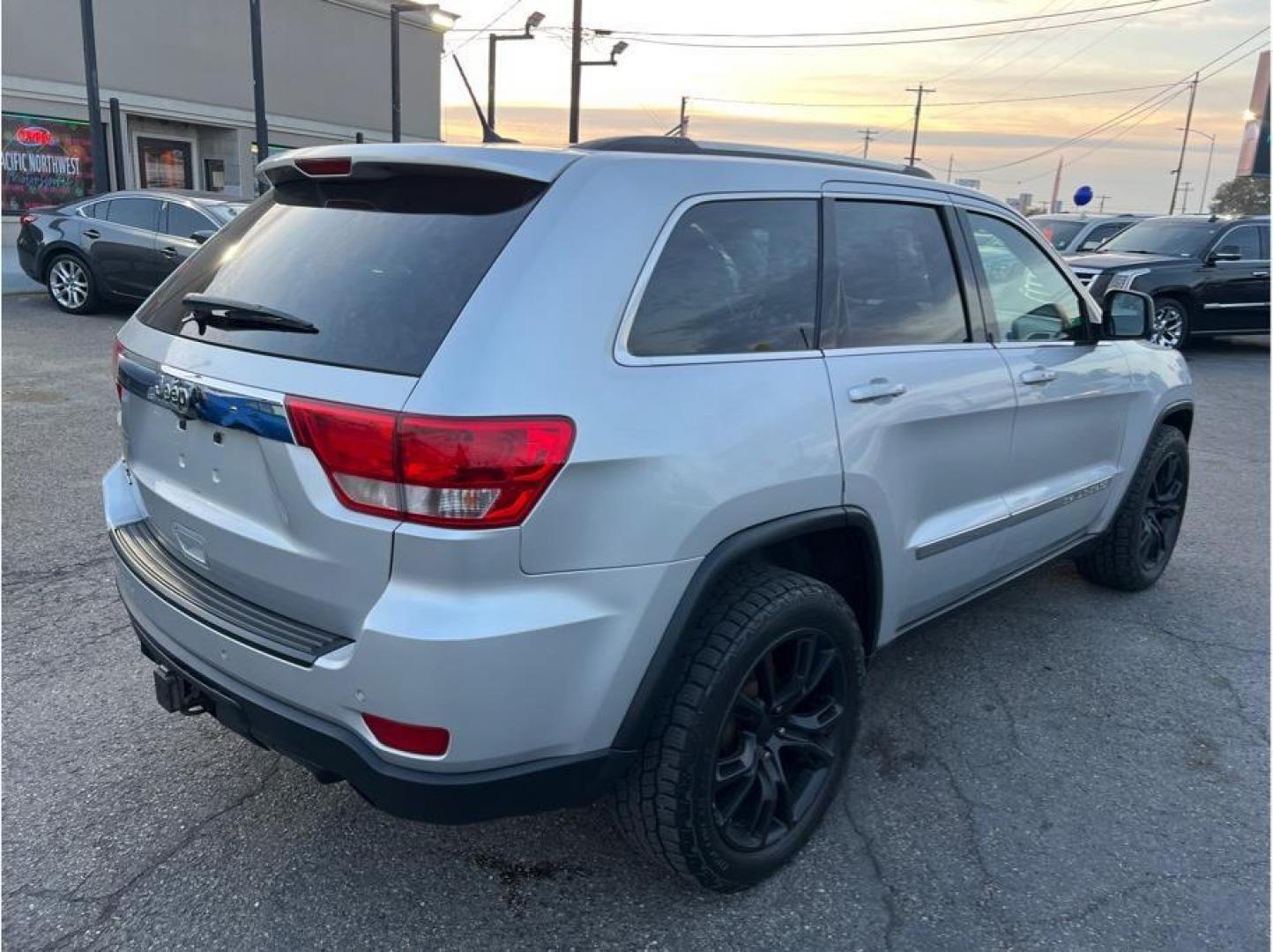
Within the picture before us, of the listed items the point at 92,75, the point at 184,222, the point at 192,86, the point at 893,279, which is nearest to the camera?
the point at 893,279

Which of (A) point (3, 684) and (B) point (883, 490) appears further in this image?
(A) point (3, 684)

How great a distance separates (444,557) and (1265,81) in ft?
168

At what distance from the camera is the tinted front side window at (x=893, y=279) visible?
2.80 metres

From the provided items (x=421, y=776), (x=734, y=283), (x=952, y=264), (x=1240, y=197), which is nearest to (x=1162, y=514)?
(x=952, y=264)

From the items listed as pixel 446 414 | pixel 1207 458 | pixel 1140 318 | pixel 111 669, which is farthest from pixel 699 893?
pixel 1207 458

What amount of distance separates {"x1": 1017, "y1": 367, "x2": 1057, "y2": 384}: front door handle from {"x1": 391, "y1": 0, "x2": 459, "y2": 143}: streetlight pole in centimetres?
1963

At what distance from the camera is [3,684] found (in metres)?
3.35

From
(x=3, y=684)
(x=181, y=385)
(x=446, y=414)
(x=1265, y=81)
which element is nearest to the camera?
(x=446, y=414)

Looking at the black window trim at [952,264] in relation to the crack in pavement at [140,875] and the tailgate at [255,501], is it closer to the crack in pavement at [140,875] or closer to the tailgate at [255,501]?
the tailgate at [255,501]

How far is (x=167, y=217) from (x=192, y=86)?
1546cm

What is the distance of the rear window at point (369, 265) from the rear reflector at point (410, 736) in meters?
0.71

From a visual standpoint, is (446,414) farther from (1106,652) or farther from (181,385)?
(1106,652)

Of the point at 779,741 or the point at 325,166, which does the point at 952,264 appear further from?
the point at 325,166

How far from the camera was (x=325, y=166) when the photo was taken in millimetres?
2455
